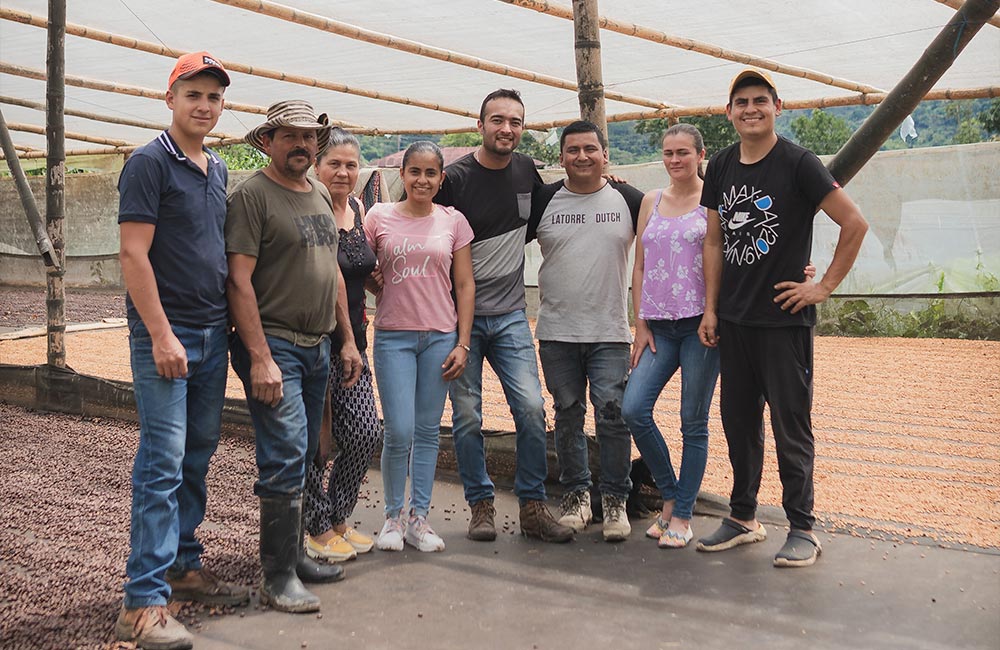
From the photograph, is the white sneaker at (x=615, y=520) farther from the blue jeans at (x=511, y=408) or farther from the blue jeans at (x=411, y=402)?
the blue jeans at (x=411, y=402)

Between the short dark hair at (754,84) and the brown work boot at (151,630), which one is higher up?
the short dark hair at (754,84)

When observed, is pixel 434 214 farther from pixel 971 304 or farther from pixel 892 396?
pixel 971 304

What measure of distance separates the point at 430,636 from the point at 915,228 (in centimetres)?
888

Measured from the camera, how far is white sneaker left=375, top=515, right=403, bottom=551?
3709mm

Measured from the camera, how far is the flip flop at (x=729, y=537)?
3.63 metres

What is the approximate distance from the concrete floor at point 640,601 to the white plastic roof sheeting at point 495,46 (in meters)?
4.75

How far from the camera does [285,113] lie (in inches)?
121

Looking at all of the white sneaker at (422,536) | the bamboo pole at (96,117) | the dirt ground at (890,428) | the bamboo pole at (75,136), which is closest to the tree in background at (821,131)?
the bamboo pole at (75,136)

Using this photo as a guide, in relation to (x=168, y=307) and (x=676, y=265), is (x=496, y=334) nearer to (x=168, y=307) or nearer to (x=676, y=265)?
(x=676, y=265)

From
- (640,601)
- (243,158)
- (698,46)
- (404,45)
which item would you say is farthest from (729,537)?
(243,158)

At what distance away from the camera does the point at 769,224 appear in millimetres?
3473

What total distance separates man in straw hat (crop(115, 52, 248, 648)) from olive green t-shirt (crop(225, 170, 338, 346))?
0.08 m

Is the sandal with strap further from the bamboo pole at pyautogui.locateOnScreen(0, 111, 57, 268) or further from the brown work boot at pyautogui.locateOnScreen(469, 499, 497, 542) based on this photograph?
the bamboo pole at pyautogui.locateOnScreen(0, 111, 57, 268)

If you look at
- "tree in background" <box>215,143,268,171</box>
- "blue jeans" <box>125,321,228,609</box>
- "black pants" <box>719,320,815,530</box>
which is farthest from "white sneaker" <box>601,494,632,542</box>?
"tree in background" <box>215,143,268,171</box>
